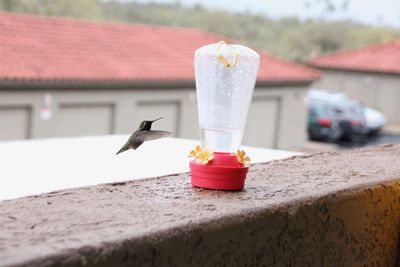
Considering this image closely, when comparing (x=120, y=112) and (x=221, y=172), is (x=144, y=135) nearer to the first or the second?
(x=221, y=172)

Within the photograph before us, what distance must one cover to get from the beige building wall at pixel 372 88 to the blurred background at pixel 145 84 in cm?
4

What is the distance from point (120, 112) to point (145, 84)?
95 centimetres

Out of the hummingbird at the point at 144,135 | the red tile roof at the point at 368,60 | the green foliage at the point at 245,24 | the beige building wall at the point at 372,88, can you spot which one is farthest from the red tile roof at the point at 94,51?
the hummingbird at the point at 144,135

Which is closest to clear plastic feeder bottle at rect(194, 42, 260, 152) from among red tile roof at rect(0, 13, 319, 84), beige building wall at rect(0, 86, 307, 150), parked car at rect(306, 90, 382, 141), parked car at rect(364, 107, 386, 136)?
beige building wall at rect(0, 86, 307, 150)

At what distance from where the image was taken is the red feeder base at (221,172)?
80.0 inches

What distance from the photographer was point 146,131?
7.22ft

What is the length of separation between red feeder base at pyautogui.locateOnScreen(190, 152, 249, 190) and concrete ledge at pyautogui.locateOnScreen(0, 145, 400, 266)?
0.11ft

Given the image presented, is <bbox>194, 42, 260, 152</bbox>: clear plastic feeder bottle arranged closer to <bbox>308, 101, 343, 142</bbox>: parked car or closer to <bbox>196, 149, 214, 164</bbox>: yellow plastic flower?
<bbox>196, 149, 214, 164</bbox>: yellow plastic flower

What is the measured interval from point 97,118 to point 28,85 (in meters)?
2.46

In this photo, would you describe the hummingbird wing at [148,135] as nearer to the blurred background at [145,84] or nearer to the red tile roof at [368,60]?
the blurred background at [145,84]

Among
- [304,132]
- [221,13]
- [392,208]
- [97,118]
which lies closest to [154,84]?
[97,118]

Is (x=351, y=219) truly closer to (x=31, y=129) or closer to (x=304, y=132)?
(x=31, y=129)

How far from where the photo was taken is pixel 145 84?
60.0 ft

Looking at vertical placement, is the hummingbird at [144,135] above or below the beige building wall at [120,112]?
above
